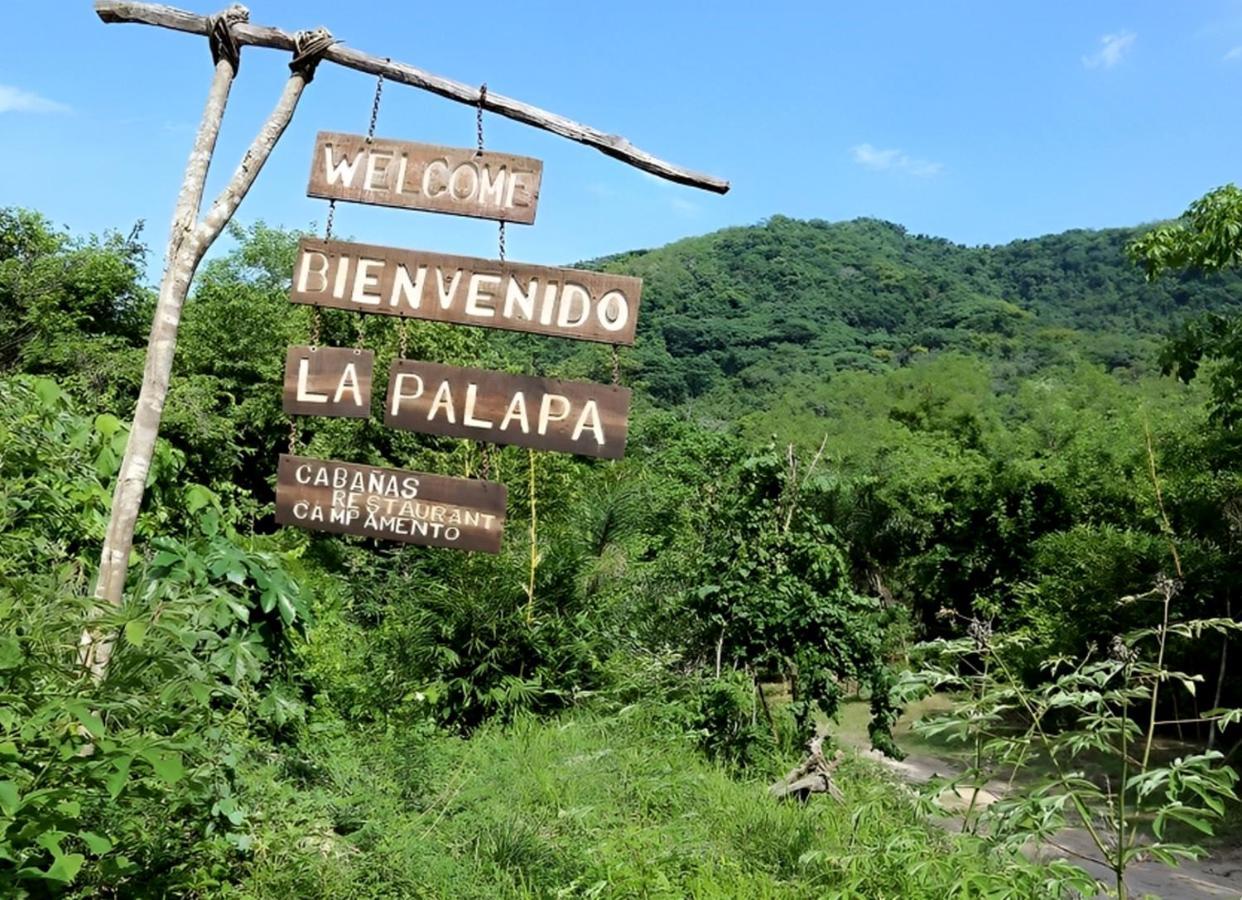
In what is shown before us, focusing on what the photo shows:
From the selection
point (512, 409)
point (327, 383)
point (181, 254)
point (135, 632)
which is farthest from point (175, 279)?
point (135, 632)

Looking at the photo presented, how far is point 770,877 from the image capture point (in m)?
3.33

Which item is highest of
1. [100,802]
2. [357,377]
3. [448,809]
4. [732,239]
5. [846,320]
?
[732,239]

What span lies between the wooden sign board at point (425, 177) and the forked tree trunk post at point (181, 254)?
0.18 metres

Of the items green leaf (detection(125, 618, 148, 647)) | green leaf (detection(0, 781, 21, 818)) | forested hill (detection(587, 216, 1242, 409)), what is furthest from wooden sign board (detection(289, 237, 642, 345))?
forested hill (detection(587, 216, 1242, 409))

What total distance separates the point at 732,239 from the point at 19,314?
4502 cm

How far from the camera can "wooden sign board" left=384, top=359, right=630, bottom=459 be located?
3111 mm

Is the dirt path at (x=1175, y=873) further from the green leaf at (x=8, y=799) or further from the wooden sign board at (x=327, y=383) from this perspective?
the green leaf at (x=8, y=799)

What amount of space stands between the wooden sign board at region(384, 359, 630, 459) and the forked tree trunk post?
0.66 meters

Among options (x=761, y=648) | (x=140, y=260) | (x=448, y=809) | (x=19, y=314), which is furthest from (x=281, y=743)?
(x=140, y=260)

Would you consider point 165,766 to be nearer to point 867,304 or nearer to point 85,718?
point 85,718

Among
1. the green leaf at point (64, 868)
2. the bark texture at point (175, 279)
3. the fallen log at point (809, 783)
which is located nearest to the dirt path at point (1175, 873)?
the fallen log at point (809, 783)

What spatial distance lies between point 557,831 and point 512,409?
1621mm

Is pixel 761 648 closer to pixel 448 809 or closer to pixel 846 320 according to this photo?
pixel 448 809

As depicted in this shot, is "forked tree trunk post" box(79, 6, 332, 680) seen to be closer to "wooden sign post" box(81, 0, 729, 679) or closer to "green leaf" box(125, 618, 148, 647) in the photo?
"wooden sign post" box(81, 0, 729, 679)
